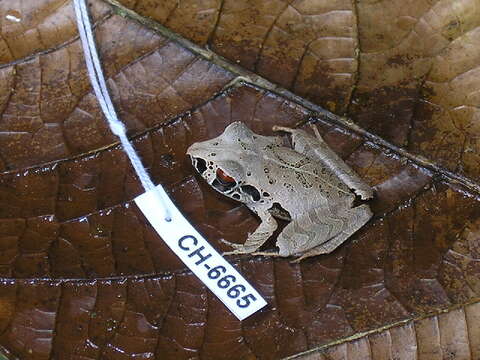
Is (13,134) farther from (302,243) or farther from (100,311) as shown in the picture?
(302,243)

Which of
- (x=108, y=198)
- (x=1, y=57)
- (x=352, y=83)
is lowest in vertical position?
(x=352, y=83)

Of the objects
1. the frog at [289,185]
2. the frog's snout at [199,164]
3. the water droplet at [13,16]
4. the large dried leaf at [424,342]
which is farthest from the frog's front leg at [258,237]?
the water droplet at [13,16]

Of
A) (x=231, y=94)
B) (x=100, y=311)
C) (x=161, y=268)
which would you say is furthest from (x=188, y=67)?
(x=100, y=311)

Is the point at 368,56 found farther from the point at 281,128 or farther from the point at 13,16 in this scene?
the point at 13,16

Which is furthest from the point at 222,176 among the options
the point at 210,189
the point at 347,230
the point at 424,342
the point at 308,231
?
the point at 424,342

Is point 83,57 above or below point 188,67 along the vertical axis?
above

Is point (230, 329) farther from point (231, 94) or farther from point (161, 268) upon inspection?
point (231, 94)

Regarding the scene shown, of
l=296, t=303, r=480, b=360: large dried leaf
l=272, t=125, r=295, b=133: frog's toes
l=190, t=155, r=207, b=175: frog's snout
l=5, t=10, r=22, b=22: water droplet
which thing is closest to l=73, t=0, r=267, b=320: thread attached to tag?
l=190, t=155, r=207, b=175: frog's snout
